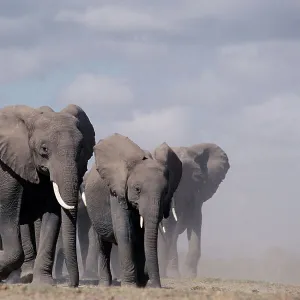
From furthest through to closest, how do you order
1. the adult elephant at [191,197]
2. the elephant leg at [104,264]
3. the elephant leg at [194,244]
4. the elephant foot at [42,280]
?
1. the elephant leg at [194,244]
2. the adult elephant at [191,197]
3. the elephant leg at [104,264]
4. the elephant foot at [42,280]

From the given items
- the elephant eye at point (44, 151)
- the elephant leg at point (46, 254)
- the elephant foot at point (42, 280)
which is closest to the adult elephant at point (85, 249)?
the elephant leg at point (46, 254)

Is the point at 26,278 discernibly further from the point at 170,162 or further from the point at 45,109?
the point at 170,162

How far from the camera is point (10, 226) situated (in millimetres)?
23875

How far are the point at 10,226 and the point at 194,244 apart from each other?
23281 mm

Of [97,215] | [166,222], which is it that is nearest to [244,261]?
[166,222]

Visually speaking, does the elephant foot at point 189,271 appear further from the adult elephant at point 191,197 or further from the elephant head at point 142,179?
the elephant head at point 142,179

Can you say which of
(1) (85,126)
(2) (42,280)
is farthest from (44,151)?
(1) (85,126)

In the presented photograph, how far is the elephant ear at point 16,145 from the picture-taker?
79.1ft

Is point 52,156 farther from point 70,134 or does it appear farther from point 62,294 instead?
point 62,294

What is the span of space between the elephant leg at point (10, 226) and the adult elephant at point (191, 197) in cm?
1952

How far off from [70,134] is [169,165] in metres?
4.46

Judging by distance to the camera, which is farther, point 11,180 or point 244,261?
point 244,261

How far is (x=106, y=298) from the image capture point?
20000 millimetres

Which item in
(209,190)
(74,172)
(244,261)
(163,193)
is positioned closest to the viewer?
(74,172)
